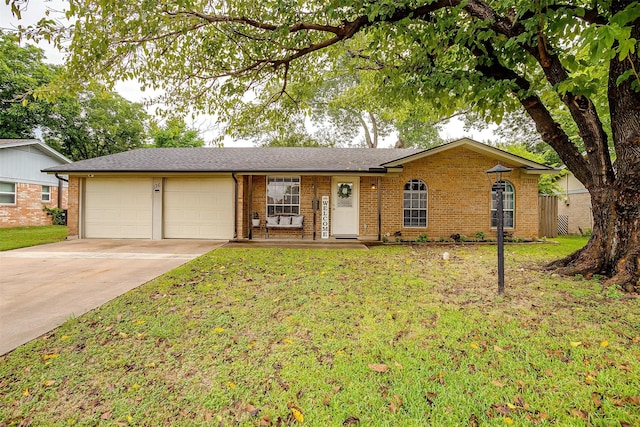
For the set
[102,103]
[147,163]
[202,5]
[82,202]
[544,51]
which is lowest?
[82,202]

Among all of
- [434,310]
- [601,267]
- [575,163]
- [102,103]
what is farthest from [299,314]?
[102,103]

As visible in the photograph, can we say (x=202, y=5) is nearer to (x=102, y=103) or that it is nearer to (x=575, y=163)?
(x=575, y=163)

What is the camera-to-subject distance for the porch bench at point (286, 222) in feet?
35.2

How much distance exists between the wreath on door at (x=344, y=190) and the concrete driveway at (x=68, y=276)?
4.54 m

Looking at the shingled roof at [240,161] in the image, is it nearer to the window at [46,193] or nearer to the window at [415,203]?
the window at [415,203]

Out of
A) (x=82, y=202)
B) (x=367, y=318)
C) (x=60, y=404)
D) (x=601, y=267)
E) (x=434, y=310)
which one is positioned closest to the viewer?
(x=60, y=404)

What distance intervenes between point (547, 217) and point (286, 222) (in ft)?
35.4

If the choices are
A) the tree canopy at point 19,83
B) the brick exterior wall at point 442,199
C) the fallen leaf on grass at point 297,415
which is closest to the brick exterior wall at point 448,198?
the brick exterior wall at point 442,199

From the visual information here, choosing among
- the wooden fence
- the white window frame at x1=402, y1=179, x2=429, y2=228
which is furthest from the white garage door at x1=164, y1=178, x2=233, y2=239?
the wooden fence

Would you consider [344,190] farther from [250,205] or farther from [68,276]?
[68,276]

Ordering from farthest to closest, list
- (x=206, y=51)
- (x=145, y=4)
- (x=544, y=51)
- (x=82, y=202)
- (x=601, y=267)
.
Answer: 1. (x=82, y=202)
2. (x=206, y=51)
3. (x=601, y=267)
4. (x=544, y=51)
5. (x=145, y=4)

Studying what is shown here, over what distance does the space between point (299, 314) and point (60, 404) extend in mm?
2293

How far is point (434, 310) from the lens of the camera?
386 cm

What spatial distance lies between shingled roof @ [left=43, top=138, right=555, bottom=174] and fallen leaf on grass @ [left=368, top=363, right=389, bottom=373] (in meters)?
7.93
